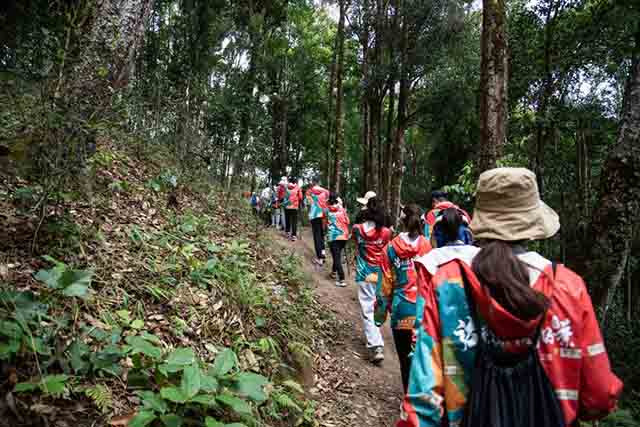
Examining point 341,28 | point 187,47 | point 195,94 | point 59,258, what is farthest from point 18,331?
point 341,28

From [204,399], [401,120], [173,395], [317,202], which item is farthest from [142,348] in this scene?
[401,120]

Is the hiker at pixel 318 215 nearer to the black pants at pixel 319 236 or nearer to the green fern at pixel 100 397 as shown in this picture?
the black pants at pixel 319 236

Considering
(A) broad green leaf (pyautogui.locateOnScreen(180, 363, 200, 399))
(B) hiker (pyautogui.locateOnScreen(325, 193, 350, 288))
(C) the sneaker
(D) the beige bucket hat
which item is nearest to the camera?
(D) the beige bucket hat

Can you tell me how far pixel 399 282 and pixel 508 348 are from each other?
302 centimetres

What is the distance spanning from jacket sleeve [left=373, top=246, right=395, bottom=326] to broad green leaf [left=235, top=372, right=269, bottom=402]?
2.29 m

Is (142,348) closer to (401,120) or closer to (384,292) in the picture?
(384,292)

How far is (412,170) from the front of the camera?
33.8 metres

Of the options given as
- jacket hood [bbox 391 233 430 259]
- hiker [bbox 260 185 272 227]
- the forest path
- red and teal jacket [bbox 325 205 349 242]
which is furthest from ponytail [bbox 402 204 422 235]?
hiker [bbox 260 185 272 227]

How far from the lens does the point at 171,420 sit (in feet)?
7.34

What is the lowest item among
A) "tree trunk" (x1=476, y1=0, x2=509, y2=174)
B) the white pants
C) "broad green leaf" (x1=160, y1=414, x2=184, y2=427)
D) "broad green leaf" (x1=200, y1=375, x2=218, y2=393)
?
the white pants

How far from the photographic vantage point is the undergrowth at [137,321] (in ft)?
7.32

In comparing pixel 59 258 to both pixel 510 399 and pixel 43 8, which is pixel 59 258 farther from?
pixel 43 8

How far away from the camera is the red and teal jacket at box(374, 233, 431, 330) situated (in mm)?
4488

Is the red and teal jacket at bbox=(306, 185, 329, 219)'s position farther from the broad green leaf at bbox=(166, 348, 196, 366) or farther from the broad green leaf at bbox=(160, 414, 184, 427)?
the broad green leaf at bbox=(160, 414, 184, 427)
